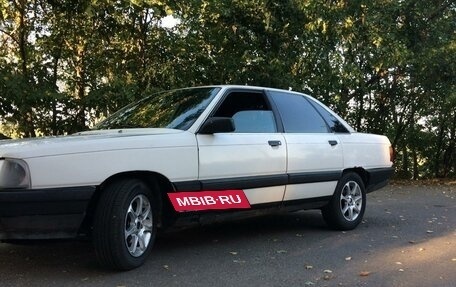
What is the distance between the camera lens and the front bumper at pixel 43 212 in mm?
4090

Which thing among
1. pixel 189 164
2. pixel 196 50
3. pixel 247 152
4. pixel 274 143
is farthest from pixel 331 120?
pixel 196 50

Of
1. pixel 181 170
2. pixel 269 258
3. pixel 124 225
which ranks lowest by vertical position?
pixel 269 258

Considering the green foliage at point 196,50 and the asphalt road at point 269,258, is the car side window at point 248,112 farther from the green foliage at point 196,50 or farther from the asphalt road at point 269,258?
the green foliage at point 196,50

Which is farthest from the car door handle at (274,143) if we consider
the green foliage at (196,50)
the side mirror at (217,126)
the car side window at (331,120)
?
the green foliage at (196,50)

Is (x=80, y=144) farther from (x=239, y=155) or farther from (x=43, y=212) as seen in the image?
(x=239, y=155)

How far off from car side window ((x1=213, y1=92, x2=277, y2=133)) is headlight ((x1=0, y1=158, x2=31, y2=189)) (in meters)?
2.05

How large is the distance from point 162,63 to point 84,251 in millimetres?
6592

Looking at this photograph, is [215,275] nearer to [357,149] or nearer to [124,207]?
[124,207]

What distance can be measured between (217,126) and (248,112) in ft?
2.93

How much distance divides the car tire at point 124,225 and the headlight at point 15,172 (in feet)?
2.09

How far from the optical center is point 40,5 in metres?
10.9

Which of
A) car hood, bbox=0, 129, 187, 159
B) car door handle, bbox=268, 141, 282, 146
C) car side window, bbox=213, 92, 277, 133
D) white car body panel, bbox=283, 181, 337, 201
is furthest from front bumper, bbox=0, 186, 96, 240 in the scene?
white car body panel, bbox=283, 181, 337, 201

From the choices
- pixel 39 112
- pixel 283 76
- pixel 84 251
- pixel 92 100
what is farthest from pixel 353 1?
pixel 84 251

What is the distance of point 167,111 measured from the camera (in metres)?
5.68
